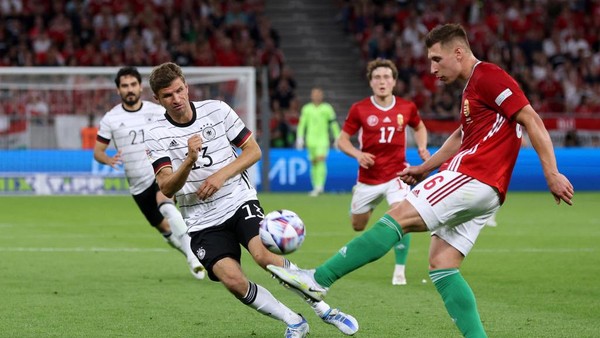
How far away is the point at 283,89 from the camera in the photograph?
2816 cm

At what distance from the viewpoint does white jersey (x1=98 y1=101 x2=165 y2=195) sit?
1180 cm

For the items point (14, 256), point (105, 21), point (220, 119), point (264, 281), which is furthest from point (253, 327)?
point (105, 21)

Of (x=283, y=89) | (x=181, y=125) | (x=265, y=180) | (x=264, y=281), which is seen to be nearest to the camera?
(x=181, y=125)

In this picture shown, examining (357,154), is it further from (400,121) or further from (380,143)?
(400,121)

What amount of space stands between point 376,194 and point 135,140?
2.85 metres

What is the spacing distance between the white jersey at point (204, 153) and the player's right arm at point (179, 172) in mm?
80

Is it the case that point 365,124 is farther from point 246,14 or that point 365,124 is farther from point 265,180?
point 246,14

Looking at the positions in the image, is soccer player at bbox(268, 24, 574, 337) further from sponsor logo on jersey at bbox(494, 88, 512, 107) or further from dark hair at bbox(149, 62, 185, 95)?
dark hair at bbox(149, 62, 185, 95)

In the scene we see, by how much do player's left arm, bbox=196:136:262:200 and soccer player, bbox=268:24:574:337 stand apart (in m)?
1.08

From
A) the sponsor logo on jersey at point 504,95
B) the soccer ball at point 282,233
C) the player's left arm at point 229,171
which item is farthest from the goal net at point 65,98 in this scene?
the sponsor logo on jersey at point 504,95

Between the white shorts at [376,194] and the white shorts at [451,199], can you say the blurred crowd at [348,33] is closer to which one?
the white shorts at [376,194]

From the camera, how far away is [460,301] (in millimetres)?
6590

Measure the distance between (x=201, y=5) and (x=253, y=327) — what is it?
2380cm

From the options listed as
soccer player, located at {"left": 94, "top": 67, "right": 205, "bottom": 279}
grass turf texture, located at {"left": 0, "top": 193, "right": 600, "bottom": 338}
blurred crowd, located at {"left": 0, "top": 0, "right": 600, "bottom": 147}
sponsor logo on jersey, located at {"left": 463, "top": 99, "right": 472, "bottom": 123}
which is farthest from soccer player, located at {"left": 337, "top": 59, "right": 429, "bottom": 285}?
blurred crowd, located at {"left": 0, "top": 0, "right": 600, "bottom": 147}
